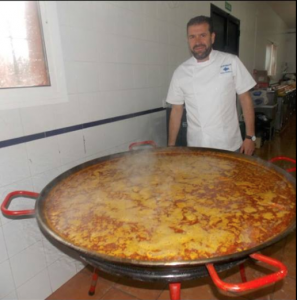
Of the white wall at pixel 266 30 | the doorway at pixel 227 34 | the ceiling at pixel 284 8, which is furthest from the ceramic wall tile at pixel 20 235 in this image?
the ceiling at pixel 284 8

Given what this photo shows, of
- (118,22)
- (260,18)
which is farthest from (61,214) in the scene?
(260,18)

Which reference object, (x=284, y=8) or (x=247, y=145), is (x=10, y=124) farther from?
(x=284, y=8)

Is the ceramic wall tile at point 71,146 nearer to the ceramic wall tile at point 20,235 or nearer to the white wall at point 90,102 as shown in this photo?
the white wall at point 90,102

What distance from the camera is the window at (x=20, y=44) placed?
0.94 m

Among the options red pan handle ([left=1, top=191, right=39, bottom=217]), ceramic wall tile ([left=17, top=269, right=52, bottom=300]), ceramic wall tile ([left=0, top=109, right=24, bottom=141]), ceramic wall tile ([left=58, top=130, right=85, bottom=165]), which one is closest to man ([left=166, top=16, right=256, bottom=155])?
ceramic wall tile ([left=58, top=130, right=85, bottom=165])

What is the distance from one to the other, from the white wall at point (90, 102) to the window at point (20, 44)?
0.19 meters

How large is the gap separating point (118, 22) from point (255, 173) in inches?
54.9

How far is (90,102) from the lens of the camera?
1663mm

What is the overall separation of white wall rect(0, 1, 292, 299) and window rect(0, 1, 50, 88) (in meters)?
0.19

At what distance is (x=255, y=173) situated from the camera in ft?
4.07

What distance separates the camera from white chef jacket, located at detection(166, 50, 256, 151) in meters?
1.70

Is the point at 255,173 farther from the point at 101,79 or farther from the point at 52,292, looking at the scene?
the point at 52,292

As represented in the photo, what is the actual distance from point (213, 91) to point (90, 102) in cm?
86

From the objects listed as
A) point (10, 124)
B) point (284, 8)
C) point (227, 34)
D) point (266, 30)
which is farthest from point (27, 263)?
point (284, 8)
